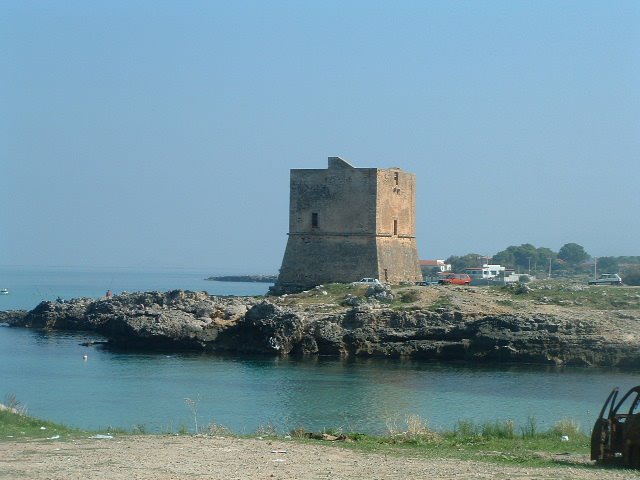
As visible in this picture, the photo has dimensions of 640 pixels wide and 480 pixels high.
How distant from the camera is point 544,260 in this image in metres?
112

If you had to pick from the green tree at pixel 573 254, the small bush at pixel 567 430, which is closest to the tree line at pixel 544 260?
the green tree at pixel 573 254

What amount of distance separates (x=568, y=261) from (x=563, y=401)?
308 feet

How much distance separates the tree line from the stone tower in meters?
60.6

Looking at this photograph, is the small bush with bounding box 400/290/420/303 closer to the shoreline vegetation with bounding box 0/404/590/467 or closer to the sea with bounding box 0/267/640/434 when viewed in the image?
the sea with bounding box 0/267/640/434

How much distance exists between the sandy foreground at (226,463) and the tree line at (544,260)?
89342mm

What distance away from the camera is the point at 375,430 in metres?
→ 17.7

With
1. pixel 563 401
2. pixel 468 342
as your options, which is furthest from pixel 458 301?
pixel 563 401

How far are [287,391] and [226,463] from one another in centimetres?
1558

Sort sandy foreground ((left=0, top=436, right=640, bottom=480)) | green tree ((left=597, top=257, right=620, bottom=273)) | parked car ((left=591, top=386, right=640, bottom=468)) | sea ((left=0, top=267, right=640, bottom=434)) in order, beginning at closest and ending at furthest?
sandy foreground ((left=0, top=436, right=640, bottom=480))
parked car ((left=591, top=386, right=640, bottom=468))
sea ((left=0, top=267, right=640, bottom=434))
green tree ((left=597, top=257, right=620, bottom=273))

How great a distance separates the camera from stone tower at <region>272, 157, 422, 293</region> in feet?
130

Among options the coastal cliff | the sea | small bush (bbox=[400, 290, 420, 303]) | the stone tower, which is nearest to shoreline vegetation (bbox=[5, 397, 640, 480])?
the sea

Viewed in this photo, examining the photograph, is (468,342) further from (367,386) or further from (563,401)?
(563,401)

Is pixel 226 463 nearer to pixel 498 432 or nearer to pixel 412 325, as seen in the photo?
pixel 498 432

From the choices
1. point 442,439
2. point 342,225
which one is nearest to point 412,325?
point 342,225
